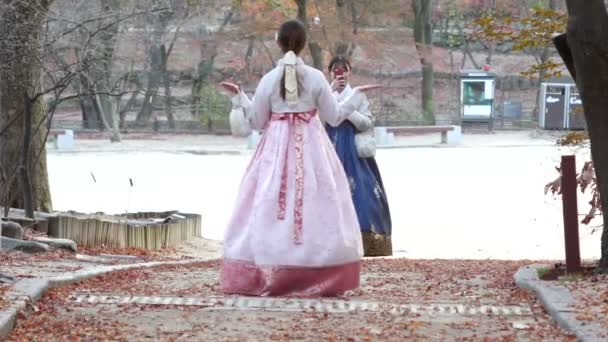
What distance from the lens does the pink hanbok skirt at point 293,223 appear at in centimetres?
847

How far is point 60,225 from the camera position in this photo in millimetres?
14367

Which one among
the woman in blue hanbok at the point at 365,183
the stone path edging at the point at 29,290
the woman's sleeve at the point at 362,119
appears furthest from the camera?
the woman in blue hanbok at the point at 365,183

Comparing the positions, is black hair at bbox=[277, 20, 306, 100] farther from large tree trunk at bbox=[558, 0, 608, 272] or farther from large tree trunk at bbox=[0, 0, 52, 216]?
large tree trunk at bbox=[0, 0, 52, 216]

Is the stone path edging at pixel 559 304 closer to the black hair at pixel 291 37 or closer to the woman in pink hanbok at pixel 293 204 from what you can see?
the woman in pink hanbok at pixel 293 204

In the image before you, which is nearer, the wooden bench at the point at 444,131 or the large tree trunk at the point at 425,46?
the wooden bench at the point at 444,131

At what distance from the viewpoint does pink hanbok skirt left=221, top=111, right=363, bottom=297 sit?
8469 mm

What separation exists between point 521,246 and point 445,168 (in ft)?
51.9

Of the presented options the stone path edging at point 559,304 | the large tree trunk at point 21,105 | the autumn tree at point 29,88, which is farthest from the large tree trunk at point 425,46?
the stone path edging at point 559,304

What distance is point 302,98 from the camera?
28.8 feet

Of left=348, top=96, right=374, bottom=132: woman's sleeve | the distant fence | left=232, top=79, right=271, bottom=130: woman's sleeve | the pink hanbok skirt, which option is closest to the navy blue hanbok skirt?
left=348, top=96, right=374, bottom=132: woman's sleeve

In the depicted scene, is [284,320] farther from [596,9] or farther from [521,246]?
[521,246]

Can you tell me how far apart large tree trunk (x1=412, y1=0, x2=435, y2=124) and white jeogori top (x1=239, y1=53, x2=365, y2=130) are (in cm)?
4096

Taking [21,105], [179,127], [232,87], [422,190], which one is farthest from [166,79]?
[232,87]

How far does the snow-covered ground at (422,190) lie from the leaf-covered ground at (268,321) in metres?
8.91
